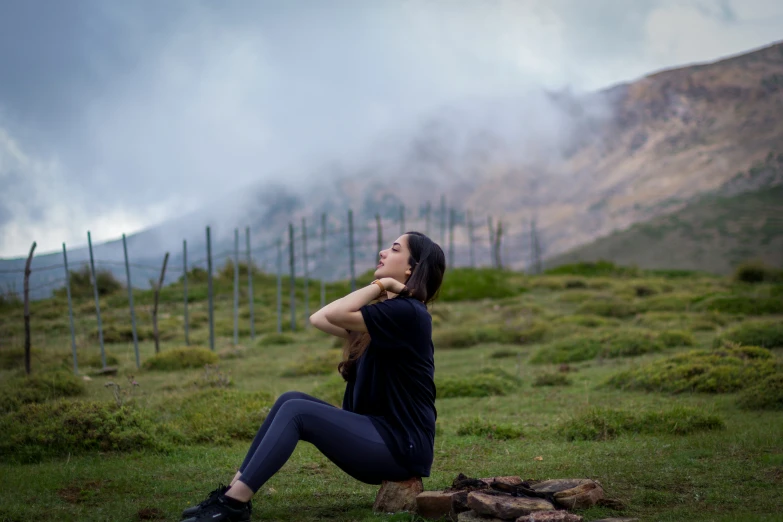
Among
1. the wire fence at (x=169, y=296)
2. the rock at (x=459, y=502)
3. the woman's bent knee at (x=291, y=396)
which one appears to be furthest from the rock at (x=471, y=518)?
the wire fence at (x=169, y=296)

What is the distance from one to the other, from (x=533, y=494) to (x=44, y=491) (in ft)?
13.3

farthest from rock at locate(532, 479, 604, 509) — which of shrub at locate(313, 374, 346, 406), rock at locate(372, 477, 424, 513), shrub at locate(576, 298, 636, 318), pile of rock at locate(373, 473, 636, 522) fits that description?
shrub at locate(576, 298, 636, 318)

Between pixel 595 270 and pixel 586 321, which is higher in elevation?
pixel 595 270

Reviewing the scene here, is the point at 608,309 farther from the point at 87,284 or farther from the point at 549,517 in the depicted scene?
the point at 87,284

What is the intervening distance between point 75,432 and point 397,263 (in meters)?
Answer: 4.66

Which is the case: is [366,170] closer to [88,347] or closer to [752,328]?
[88,347]

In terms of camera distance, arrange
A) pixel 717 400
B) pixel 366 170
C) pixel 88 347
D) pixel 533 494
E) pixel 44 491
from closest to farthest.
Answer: pixel 533 494 → pixel 44 491 → pixel 717 400 → pixel 88 347 → pixel 366 170

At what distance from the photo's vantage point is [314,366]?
52.7 ft

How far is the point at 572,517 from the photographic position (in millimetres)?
4656

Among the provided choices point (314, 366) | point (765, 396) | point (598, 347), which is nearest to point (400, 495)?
point (765, 396)

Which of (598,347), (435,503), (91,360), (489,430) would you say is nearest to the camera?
(435,503)

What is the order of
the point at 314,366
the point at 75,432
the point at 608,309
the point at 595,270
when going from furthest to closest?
the point at 595,270 → the point at 608,309 → the point at 314,366 → the point at 75,432

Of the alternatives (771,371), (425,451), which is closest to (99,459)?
(425,451)

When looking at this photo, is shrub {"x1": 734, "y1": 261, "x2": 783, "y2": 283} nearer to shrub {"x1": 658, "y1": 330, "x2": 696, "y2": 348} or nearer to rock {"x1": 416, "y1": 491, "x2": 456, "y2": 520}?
shrub {"x1": 658, "y1": 330, "x2": 696, "y2": 348}
